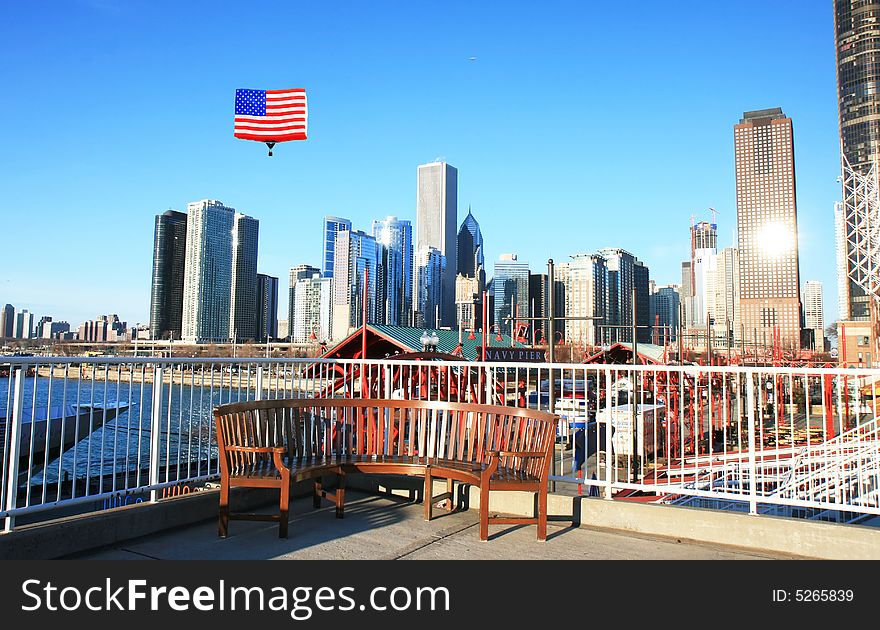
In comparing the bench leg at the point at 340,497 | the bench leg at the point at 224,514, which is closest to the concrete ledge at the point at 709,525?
the bench leg at the point at 340,497

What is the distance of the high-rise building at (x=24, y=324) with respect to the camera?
6735 inches

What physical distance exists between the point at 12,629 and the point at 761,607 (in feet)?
13.1

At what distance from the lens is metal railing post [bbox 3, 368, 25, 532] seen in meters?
4.18

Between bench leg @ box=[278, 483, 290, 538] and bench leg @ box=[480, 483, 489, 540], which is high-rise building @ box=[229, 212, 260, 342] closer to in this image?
bench leg @ box=[278, 483, 290, 538]

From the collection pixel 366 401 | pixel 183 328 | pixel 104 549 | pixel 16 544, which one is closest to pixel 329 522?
pixel 366 401

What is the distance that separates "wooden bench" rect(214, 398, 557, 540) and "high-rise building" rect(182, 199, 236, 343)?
168027mm

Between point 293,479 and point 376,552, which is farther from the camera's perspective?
point 293,479

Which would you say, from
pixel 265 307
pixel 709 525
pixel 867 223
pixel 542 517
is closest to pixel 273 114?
pixel 542 517

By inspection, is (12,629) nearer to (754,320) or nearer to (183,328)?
(183,328)

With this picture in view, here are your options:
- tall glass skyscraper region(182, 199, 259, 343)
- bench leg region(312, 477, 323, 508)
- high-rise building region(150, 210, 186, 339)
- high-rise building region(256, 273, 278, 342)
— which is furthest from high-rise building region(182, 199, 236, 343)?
bench leg region(312, 477, 323, 508)

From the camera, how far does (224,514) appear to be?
16.3ft

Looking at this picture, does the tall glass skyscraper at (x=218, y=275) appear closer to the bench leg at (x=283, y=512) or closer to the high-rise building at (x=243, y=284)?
the high-rise building at (x=243, y=284)

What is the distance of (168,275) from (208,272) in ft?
43.8

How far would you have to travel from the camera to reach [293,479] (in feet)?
16.3
